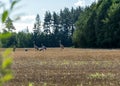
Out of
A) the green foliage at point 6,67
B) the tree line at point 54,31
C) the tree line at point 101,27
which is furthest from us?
the tree line at point 54,31

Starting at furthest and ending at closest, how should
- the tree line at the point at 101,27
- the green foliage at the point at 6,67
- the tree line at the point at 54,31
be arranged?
the tree line at the point at 54,31 < the tree line at the point at 101,27 < the green foliage at the point at 6,67

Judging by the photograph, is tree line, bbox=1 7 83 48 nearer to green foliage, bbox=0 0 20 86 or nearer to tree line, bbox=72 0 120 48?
tree line, bbox=72 0 120 48

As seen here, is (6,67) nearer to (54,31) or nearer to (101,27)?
(101,27)

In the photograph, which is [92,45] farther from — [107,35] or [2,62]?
[2,62]

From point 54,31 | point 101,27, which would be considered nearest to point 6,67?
point 101,27

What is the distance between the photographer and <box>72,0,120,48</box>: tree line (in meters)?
83.4

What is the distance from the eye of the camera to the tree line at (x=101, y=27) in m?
83.4

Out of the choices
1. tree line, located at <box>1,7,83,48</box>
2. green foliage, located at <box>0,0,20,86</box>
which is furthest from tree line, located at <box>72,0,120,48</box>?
green foliage, located at <box>0,0,20,86</box>

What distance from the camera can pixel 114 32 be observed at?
8238cm

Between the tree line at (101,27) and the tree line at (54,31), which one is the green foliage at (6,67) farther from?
the tree line at (54,31)

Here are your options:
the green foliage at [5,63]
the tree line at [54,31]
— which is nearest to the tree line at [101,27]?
the tree line at [54,31]

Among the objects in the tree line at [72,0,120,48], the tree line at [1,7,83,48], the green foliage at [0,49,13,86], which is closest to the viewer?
the green foliage at [0,49,13,86]

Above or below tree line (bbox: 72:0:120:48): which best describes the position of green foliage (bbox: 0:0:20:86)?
below

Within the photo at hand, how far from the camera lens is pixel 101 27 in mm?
89000
